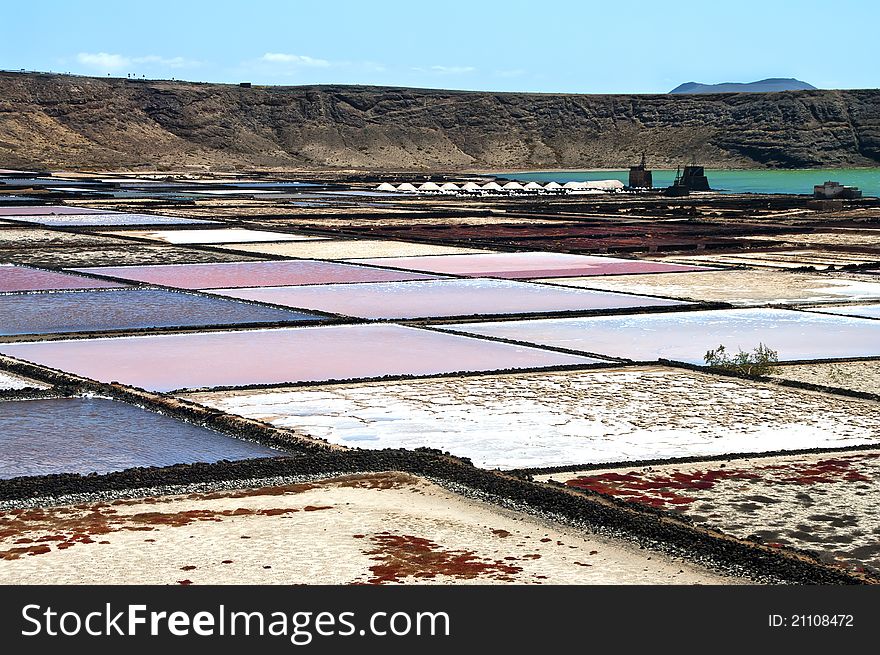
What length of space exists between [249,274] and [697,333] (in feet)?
30.3

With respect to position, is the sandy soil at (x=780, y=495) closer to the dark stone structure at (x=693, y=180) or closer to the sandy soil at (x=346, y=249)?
the sandy soil at (x=346, y=249)

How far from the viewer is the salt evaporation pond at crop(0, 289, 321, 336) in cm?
1681

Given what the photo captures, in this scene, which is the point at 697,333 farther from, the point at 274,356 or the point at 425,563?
the point at 425,563

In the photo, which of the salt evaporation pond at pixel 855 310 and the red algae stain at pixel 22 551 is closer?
the red algae stain at pixel 22 551

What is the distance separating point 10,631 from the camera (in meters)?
5.51

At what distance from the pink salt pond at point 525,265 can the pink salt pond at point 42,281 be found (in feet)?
17.9

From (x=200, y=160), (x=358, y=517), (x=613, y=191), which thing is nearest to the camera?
(x=358, y=517)

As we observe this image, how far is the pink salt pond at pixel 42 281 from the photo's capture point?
834 inches

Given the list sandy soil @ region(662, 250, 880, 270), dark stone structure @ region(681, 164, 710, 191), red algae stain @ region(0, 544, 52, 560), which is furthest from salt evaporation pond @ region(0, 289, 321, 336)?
dark stone structure @ region(681, 164, 710, 191)

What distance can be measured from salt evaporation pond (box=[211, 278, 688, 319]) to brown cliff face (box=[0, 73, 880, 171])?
10616cm

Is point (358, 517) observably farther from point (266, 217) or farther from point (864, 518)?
point (266, 217)

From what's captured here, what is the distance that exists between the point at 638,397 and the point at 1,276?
13389mm

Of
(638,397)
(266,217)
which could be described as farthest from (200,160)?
(638,397)

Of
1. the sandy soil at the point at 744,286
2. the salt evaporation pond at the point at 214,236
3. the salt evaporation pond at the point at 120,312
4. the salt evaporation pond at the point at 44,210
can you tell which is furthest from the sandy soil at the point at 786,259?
the salt evaporation pond at the point at 44,210
